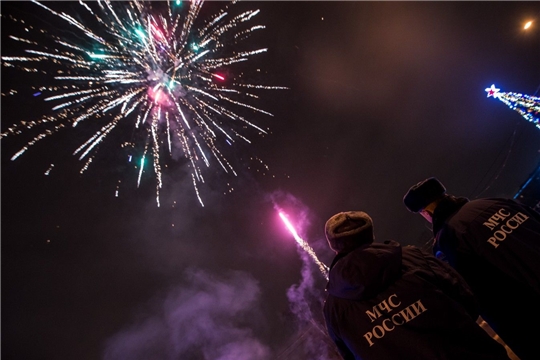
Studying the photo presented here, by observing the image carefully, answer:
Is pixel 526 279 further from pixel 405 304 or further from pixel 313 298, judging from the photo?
pixel 313 298

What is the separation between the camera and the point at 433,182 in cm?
288

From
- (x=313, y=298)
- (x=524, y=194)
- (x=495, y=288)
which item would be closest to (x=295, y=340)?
(x=313, y=298)

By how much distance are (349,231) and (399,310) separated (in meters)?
0.66

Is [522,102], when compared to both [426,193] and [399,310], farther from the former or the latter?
[399,310]

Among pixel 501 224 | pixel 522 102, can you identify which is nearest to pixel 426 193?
pixel 501 224

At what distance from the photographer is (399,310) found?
1.91 metres

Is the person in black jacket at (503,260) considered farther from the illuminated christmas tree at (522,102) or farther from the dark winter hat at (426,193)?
the illuminated christmas tree at (522,102)

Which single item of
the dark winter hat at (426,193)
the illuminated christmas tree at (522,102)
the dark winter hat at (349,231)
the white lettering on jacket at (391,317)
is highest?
the illuminated christmas tree at (522,102)

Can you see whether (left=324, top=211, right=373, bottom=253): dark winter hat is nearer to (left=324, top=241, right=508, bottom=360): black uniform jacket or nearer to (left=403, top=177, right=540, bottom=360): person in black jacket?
(left=324, top=241, right=508, bottom=360): black uniform jacket

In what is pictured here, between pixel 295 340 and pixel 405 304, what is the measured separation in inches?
954

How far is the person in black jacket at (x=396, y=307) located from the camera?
1799mm

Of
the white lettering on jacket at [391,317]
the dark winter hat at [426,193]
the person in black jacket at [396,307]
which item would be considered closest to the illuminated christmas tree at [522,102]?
the dark winter hat at [426,193]

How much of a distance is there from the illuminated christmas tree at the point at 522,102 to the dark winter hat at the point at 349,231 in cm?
1330

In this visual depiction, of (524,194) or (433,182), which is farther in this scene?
(524,194)
